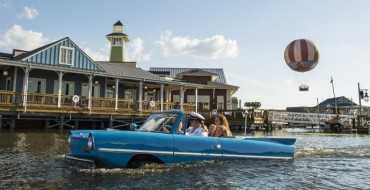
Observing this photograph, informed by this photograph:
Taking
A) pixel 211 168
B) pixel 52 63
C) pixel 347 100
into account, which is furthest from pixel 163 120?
pixel 347 100

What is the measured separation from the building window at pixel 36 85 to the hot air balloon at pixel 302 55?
18680 mm

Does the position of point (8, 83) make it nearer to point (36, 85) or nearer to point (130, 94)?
point (36, 85)

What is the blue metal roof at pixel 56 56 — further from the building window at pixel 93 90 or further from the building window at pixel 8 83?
the building window at pixel 93 90

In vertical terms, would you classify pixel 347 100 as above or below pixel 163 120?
above

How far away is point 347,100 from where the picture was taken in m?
91.1

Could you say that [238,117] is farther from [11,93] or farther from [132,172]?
[132,172]

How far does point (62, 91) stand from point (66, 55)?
9.94ft

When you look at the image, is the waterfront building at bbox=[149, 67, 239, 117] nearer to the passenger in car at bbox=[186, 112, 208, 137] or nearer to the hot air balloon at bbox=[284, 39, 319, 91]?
the hot air balloon at bbox=[284, 39, 319, 91]

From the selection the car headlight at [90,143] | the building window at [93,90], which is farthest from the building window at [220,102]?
the car headlight at [90,143]

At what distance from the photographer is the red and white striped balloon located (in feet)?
75.6

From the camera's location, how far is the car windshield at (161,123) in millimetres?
8953

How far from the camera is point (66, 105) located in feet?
88.1

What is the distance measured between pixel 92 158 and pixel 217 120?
4167 millimetres

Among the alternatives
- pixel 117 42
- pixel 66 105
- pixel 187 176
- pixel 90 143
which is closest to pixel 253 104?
pixel 117 42
